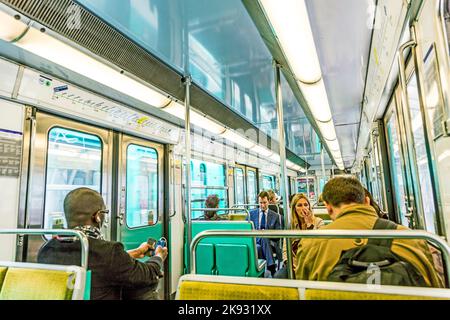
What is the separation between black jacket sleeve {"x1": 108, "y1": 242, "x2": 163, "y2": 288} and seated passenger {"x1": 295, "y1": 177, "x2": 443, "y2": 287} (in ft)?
2.77

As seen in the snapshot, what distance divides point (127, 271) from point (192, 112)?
202cm

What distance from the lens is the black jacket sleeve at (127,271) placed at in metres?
1.49

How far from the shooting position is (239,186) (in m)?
6.79

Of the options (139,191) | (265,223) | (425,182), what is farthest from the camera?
(265,223)

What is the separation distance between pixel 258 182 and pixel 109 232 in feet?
18.1

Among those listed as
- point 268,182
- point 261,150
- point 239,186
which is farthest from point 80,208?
point 268,182

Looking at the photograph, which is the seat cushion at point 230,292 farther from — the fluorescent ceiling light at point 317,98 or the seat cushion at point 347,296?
the fluorescent ceiling light at point 317,98

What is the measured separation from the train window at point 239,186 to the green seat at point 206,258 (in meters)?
3.44

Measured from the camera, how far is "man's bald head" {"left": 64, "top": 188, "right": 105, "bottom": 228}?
5.34 ft

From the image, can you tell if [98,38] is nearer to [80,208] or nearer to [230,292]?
[80,208]

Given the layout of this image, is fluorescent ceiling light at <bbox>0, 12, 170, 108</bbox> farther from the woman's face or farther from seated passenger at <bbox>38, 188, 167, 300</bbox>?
the woman's face

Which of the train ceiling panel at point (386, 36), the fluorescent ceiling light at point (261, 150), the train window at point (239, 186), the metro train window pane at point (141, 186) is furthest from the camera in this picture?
the train window at point (239, 186)

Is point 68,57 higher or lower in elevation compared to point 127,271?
higher

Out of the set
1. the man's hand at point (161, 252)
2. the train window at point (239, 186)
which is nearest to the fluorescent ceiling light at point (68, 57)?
the man's hand at point (161, 252)
